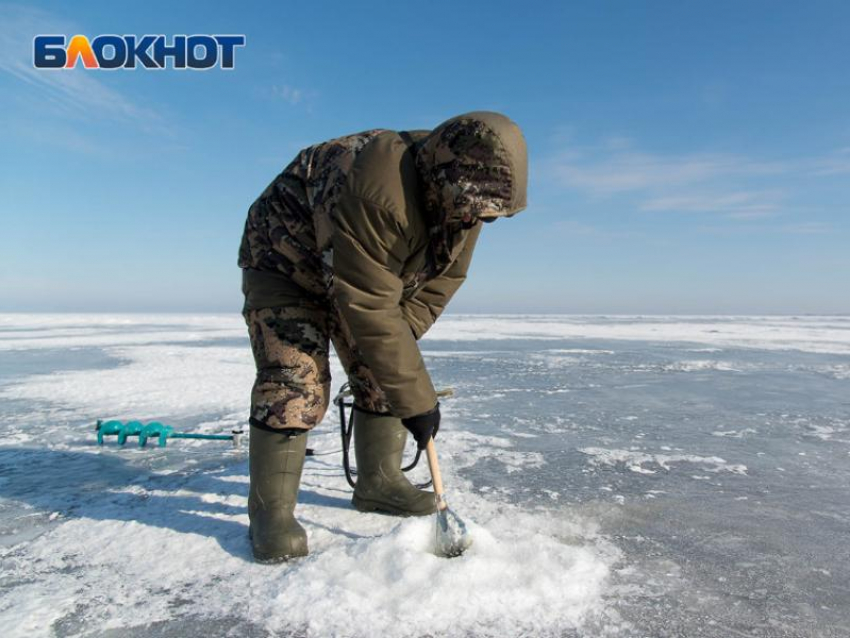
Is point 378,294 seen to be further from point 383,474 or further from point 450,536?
point 383,474

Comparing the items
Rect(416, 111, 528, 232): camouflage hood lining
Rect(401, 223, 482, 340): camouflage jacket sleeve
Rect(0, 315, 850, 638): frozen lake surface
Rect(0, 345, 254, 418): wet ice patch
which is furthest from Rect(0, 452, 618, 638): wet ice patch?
Rect(0, 345, 254, 418): wet ice patch

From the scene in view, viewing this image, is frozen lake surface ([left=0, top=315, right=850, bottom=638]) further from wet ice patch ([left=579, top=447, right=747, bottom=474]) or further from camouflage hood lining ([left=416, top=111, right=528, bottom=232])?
camouflage hood lining ([left=416, top=111, right=528, bottom=232])

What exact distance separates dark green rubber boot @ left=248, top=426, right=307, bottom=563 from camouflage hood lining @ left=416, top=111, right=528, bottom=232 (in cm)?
95

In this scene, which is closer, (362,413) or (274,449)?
(274,449)

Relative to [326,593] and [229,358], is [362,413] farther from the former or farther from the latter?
[229,358]

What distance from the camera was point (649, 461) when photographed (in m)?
2.80

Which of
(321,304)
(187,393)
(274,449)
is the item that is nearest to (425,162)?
(321,304)

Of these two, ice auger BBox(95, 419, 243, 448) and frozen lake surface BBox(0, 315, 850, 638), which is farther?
ice auger BBox(95, 419, 243, 448)

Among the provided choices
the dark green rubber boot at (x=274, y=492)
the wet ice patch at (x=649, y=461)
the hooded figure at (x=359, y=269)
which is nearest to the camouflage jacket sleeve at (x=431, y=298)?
the hooded figure at (x=359, y=269)

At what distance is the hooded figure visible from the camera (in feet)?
4.97

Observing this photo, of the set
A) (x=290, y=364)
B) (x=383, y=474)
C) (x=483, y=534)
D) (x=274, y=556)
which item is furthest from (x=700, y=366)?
(x=274, y=556)

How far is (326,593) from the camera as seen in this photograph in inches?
57.9

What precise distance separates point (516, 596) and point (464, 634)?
0.65 ft

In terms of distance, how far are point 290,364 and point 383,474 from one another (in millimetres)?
620
